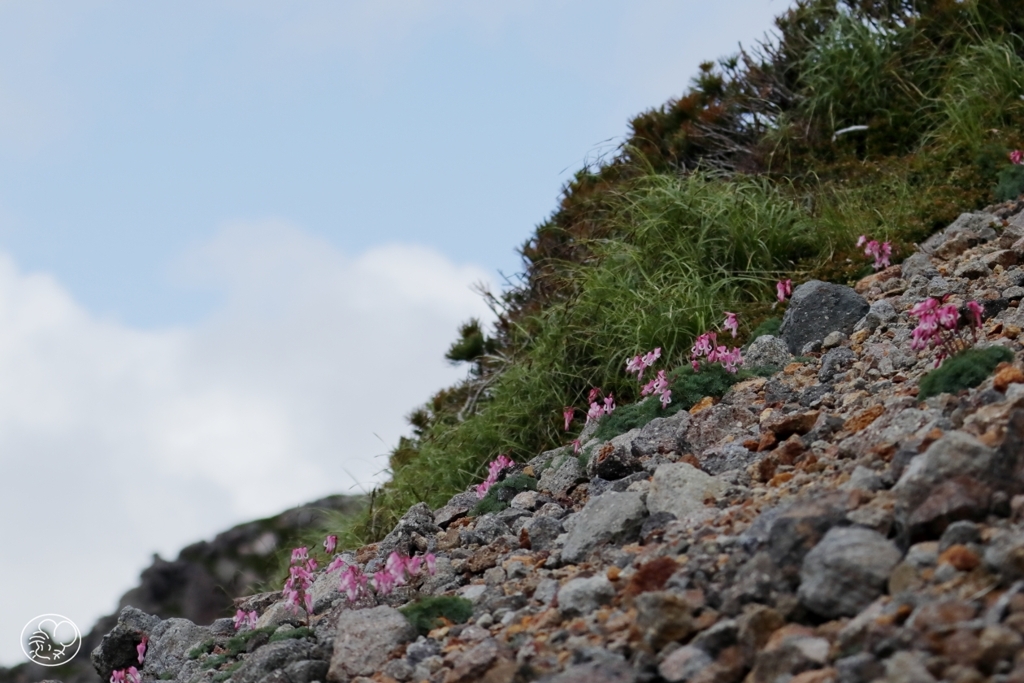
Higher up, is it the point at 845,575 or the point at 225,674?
the point at 225,674

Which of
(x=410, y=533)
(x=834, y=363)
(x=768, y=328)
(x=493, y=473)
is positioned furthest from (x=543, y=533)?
(x=768, y=328)

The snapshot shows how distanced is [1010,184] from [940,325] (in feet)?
12.8

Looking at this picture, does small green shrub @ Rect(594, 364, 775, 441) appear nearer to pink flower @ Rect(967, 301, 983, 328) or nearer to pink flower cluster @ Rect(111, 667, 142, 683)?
pink flower @ Rect(967, 301, 983, 328)

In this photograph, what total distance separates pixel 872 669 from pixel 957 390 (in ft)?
7.20

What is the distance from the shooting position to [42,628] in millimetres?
9125

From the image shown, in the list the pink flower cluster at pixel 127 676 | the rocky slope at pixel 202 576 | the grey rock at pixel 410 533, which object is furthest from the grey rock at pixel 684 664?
the rocky slope at pixel 202 576

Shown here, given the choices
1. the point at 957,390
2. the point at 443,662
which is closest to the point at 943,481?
the point at 957,390

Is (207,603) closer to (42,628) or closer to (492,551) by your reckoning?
(42,628)

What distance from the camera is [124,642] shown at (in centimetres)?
712

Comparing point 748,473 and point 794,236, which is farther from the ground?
point 794,236

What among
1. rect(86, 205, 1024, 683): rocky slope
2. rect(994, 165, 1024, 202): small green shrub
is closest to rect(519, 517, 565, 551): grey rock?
rect(86, 205, 1024, 683): rocky slope

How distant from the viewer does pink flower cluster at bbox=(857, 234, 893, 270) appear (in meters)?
7.84

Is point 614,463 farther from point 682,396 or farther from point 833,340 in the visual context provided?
point 833,340

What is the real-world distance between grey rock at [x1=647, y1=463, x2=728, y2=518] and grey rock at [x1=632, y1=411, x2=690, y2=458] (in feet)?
2.93
